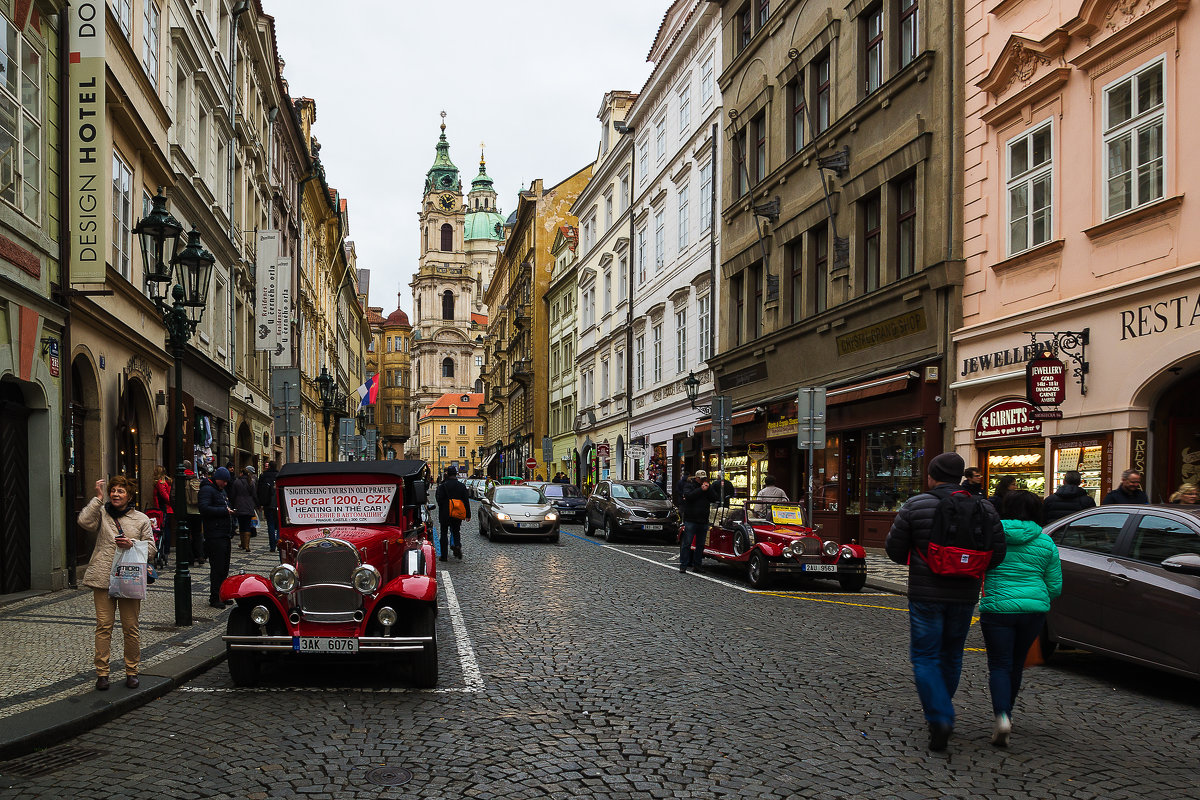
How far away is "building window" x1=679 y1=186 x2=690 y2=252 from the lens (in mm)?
36875

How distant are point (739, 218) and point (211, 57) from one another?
49.0 ft

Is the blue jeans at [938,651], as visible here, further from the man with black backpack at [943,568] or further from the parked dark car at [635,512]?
the parked dark car at [635,512]

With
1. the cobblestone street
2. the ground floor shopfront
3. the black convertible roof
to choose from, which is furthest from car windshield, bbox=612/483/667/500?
the black convertible roof

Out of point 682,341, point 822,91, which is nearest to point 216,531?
point 822,91

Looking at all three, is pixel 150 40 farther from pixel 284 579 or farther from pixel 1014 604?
pixel 1014 604

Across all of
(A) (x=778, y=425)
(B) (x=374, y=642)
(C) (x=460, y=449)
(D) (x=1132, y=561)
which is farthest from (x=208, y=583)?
(C) (x=460, y=449)

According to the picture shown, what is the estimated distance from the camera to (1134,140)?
1465cm

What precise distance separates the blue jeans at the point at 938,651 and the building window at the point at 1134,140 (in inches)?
397

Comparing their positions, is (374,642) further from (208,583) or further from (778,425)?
(778,425)

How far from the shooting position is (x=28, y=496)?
13.5 meters

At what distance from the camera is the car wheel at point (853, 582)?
50.7 feet

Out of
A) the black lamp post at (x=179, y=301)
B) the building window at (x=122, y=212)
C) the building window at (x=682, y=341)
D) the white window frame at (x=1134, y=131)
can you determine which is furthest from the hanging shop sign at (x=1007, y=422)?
the building window at (x=682, y=341)

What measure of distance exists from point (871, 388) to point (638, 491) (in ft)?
26.2

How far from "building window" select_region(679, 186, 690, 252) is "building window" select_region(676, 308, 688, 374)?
241 cm
